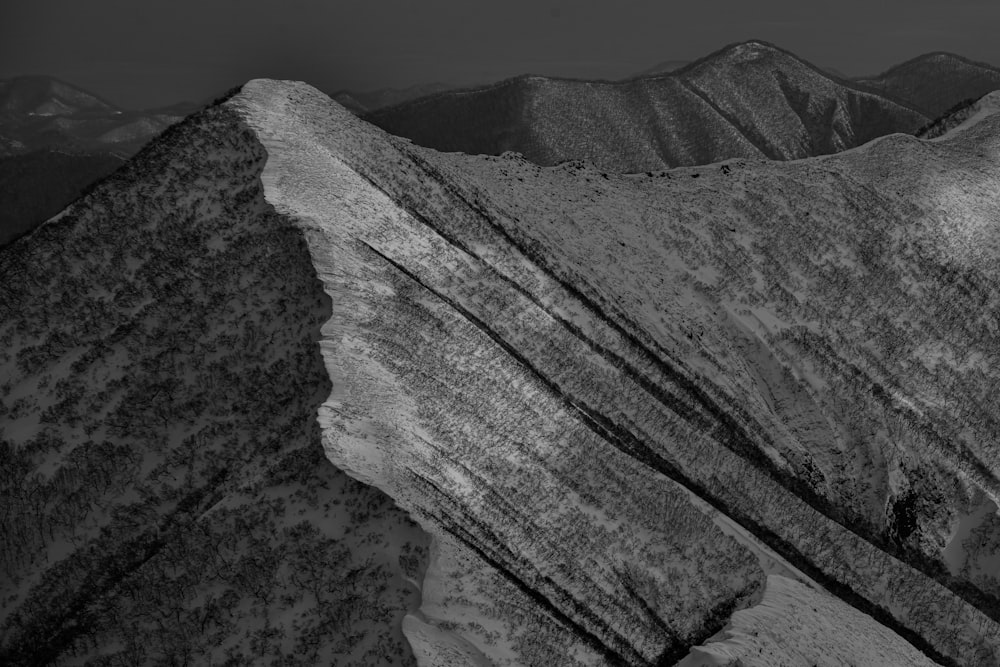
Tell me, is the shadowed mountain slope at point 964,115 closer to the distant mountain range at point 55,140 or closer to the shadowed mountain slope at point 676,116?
the shadowed mountain slope at point 676,116

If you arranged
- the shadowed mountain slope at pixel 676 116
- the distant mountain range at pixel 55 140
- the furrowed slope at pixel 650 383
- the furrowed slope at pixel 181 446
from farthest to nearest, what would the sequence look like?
1. the distant mountain range at pixel 55 140
2. the shadowed mountain slope at pixel 676 116
3. the furrowed slope at pixel 650 383
4. the furrowed slope at pixel 181 446

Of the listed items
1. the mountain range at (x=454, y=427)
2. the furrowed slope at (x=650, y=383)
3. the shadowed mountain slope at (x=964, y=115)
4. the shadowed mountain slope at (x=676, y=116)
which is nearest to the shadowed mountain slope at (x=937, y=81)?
the shadowed mountain slope at (x=676, y=116)

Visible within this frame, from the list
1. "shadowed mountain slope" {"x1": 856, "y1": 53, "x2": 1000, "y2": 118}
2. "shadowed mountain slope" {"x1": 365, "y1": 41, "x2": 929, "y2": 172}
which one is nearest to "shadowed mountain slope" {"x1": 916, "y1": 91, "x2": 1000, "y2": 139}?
"shadowed mountain slope" {"x1": 365, "y1": 41, "x2": 929, "y2": 172}

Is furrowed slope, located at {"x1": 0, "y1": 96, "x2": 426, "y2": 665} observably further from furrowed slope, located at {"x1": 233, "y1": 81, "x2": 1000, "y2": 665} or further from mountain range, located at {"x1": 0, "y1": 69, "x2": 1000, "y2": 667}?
furrowed slope, located at {"x1": 233, "y1": 81, "x2": 1000, "y2": 665}

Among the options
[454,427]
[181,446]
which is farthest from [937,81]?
[181,446]

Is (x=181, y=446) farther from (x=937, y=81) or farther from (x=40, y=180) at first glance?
(x=937, y=81)

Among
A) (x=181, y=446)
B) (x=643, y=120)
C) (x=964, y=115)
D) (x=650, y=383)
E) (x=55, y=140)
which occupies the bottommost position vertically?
(x=55, y=140)

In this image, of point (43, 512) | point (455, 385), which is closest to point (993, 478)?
point (455, 385)

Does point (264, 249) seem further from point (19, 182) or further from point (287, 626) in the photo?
point (19, 182)
